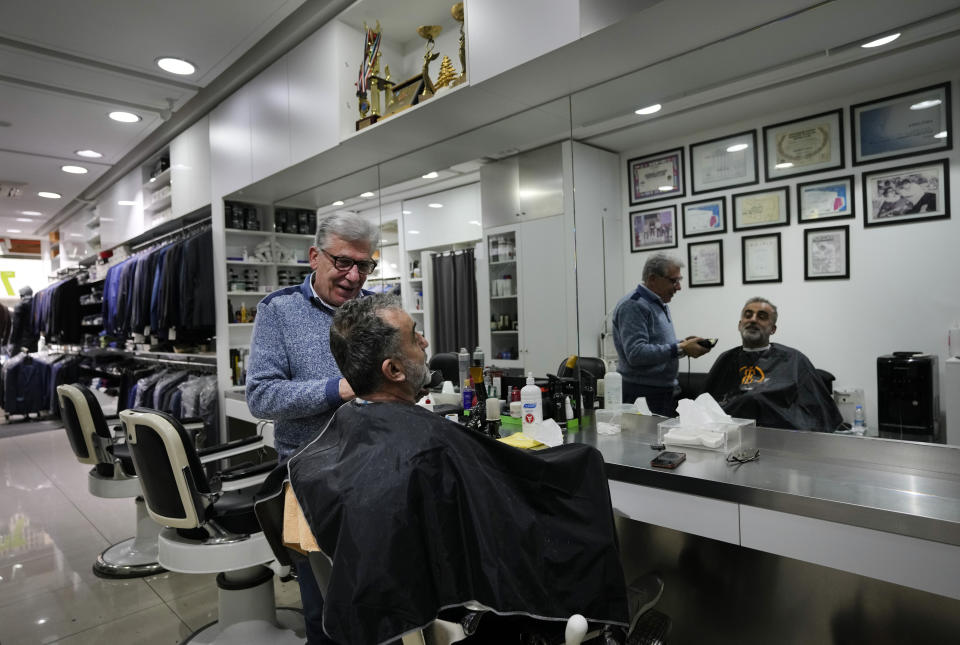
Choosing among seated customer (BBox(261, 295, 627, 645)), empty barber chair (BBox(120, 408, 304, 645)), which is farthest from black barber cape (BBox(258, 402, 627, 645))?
empty barber chair (BBox(120, 408, 304, 645))

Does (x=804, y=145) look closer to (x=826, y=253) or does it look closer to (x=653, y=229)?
(x=826, y=253)

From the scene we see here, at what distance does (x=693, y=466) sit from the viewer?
168 cm

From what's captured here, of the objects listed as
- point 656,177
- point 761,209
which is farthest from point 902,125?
point 656,177

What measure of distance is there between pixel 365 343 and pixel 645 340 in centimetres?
138

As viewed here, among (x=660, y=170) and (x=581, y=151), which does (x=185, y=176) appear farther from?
(x=660, y=170)

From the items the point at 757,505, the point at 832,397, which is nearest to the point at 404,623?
the point at 757,505

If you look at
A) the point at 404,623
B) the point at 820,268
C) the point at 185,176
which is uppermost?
the point at 185,176

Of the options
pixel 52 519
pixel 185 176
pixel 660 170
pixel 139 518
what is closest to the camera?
pixel 660 170

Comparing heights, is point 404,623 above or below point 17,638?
above

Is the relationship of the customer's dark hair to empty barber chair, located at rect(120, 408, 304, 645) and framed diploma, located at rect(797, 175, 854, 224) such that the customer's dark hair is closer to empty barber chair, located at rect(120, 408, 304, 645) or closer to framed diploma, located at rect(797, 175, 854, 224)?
empty barber chair, located at rect(120, 408, 304, 645)

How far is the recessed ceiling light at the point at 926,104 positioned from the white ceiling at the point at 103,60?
275 cm

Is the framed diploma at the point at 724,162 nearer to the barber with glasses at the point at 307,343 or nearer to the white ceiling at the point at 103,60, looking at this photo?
the barber with glasses at the point at 307,343

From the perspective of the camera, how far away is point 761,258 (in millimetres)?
1853

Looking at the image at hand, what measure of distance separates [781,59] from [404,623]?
6.83 ft
